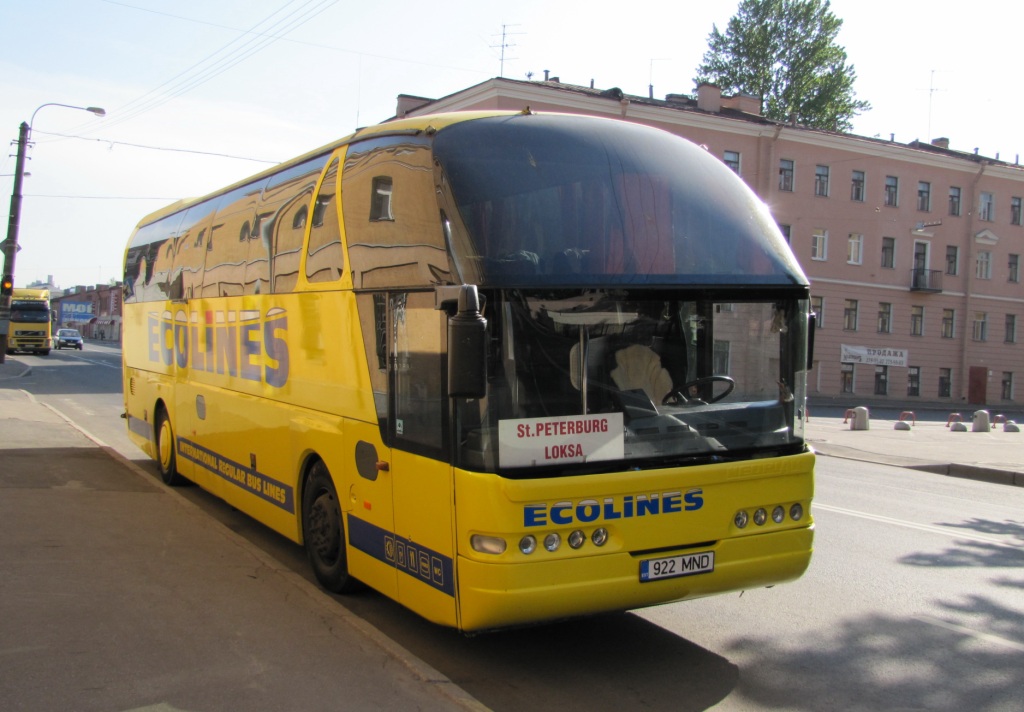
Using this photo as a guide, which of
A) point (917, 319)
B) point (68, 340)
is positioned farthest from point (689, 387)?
point (68, 340)

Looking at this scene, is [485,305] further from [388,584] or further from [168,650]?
[168,650]

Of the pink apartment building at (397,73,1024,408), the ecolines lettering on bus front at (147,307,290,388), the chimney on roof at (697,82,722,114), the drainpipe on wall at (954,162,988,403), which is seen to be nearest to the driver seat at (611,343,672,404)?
the ecolines lettering on bus front at (147,307,290,388)

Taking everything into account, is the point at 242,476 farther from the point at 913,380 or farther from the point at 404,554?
the point at 913,380

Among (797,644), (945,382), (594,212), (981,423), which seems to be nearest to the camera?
Answer: (594,212)

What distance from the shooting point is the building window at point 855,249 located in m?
49.0

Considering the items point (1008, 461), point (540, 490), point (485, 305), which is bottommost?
point (1008, 461)

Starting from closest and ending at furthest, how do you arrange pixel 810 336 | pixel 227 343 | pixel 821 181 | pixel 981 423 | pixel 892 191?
pixel 810 336
pixel 227 343
pixel 981 423
pixel 821 181
pixel 892 191

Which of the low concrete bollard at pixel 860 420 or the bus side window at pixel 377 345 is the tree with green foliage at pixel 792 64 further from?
the bus side window at pixel 377 345

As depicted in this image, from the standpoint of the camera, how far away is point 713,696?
497 centimetres

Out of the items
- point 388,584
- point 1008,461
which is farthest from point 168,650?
point 1008,461

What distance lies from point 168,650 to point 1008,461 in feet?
55.3

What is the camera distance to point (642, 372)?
17.4ft

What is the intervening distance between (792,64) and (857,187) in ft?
54.5

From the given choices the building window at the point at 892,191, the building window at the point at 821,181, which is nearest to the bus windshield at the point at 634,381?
the building window at the point at 821,181
